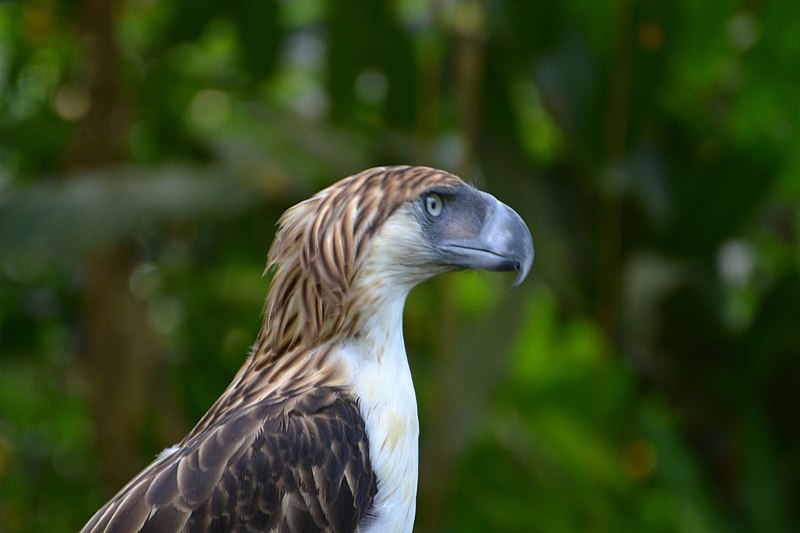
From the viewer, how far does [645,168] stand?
12.2 ft

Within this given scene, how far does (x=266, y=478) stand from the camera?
1.77 m

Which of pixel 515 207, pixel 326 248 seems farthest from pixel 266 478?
pixel 515 207

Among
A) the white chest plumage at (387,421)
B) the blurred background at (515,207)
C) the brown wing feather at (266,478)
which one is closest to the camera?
the brown wing feather at (266,478)

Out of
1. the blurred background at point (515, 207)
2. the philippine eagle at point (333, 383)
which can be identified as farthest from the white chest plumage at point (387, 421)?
the blurred background at point (515, 207)

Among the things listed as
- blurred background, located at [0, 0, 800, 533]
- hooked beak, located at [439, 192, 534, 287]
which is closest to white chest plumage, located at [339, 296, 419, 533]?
hooked beak, located at [439, 192, 534, 287]

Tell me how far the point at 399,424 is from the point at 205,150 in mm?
2755

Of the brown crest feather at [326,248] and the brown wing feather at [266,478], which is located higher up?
the brown crest feather at [326,248]

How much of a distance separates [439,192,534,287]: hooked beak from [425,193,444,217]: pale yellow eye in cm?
6

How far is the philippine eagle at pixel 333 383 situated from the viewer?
176cm

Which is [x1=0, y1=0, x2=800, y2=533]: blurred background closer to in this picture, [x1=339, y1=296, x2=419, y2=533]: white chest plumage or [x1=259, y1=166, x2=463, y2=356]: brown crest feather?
[x1=259, y1=166, x2=463, y2=356]: brown crest feather

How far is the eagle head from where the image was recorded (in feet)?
6.24

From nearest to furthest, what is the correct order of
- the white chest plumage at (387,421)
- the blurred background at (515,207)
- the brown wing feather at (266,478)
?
the brown wing feather at (266,478)
the white chest plumage at (387,421)
the blurred background at (515,207)

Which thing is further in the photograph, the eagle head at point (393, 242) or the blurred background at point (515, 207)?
the blurred background at point (515, 207)

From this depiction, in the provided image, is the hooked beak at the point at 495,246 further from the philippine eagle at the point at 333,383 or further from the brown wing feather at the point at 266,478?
the brown wing feather at the point at 266,478
